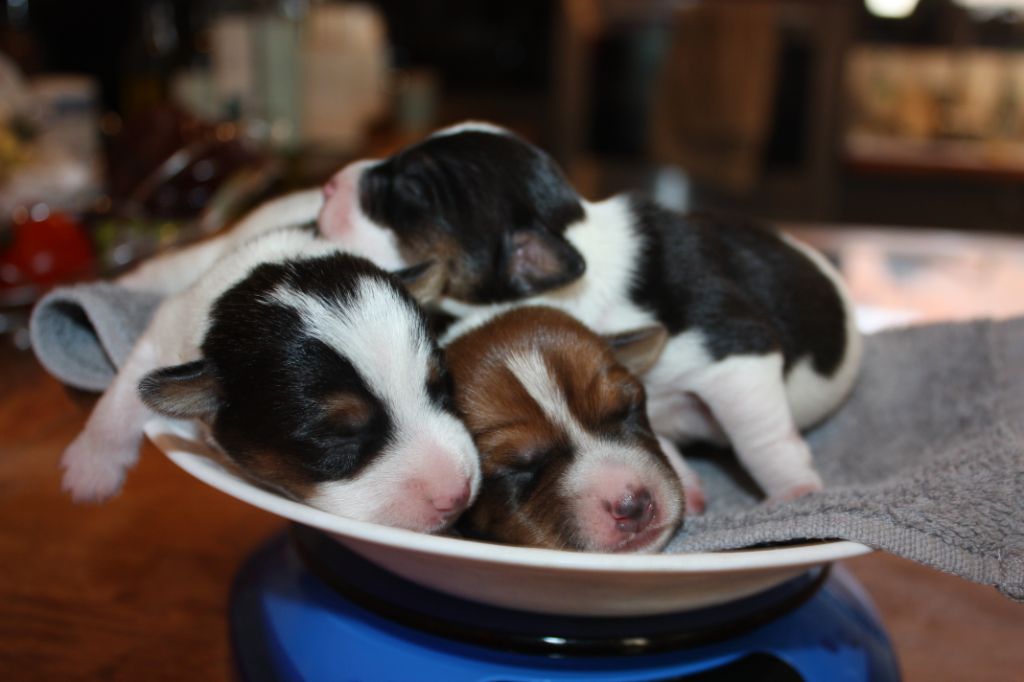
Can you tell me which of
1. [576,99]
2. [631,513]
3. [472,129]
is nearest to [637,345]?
[631,513]

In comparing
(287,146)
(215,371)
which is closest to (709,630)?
(215,371)

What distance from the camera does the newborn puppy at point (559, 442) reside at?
0.89 metres

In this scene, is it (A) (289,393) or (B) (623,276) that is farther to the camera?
(B) (623,276)

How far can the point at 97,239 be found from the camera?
2307 millimetres

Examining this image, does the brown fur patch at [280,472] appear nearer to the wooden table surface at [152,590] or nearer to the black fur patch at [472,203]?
the wooden table surface at [152,590]

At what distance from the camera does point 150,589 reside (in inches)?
44.6

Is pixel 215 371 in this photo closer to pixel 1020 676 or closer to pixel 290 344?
pixel 290 344

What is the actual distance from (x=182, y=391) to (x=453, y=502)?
0.26 metres

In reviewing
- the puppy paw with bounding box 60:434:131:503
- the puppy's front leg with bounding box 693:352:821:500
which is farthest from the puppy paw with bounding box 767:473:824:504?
the puppy paw with bounding box 60:434:131:503

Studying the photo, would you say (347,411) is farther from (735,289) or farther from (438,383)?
(735,289)

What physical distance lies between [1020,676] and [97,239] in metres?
2.11

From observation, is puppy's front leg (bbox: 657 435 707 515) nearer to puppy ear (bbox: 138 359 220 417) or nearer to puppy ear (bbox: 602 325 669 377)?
puppy ear (bbox: 602 325 669 377)

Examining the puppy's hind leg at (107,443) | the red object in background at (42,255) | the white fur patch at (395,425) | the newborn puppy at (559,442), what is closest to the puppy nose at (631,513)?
the newborn puppy at (559,442)

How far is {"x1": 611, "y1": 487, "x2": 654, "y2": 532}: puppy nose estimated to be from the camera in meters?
0.88
